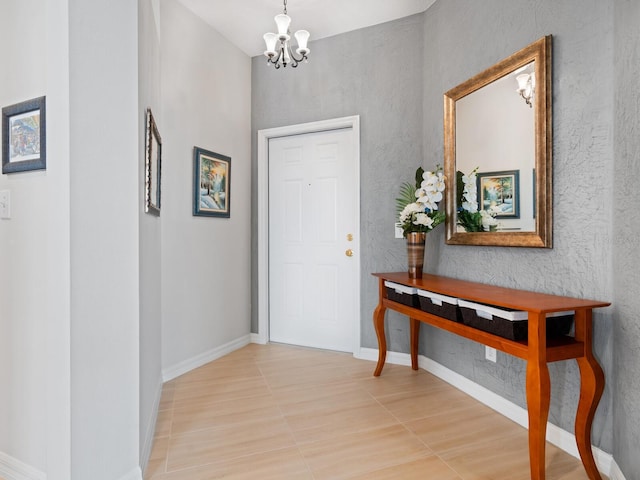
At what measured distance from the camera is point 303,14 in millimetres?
3178

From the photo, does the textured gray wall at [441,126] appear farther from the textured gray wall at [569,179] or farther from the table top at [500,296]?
the table top at [500,296]

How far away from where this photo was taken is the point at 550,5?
2014mm

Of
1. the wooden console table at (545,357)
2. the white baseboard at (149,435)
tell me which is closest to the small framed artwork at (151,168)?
the white baseboard at (149,435)

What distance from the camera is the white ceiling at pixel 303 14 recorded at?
9.89 ft

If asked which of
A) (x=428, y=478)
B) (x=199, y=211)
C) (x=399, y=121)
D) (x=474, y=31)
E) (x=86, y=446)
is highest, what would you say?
(x=474, y=31)

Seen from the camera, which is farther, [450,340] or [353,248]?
[353,248]

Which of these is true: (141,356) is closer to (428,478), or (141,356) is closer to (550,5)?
(428,478)

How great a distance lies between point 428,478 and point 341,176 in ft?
8.04

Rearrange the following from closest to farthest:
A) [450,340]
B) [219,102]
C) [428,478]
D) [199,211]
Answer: [428,478]
[450,340]
[199,211]
[219,102]

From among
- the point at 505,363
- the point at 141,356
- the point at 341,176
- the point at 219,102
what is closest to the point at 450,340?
the point at 505,363

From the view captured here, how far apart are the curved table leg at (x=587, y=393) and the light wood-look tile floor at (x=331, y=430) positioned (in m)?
0.12

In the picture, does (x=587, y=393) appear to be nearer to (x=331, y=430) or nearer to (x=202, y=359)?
(x=331, y=430)

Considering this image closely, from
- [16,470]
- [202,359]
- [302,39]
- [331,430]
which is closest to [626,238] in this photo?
[331,430]

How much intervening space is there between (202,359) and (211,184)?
4.77 feet
